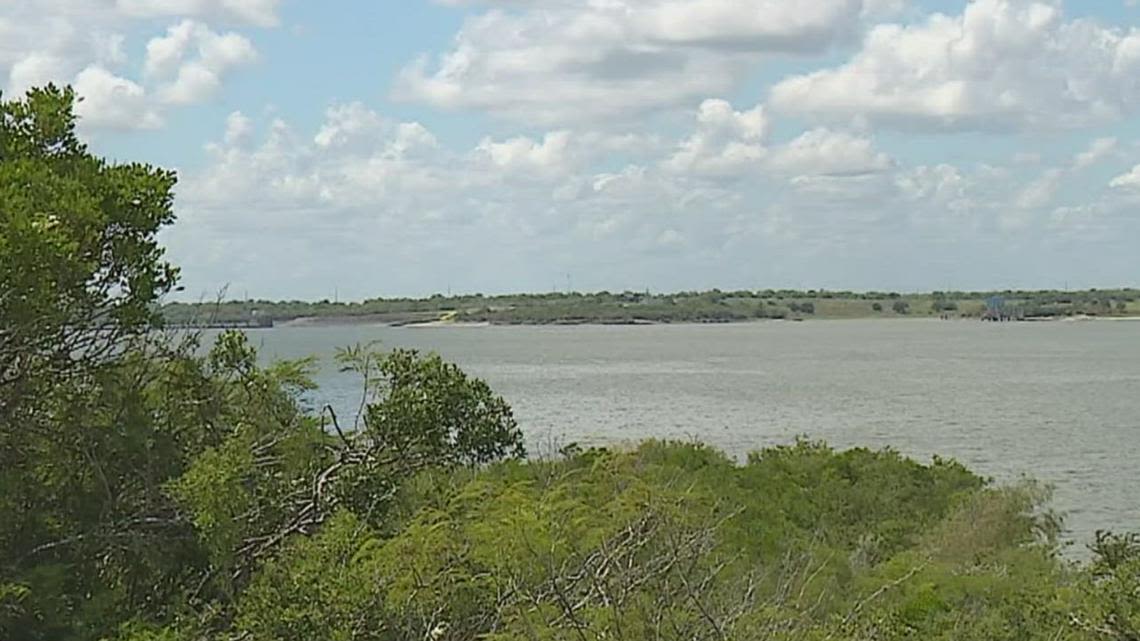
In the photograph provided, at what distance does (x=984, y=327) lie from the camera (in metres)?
162

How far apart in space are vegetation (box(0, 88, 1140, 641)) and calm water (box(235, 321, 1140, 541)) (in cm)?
578

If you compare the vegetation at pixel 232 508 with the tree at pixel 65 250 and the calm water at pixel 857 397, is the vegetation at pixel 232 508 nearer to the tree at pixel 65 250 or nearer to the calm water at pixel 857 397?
the tree at pixel 65 250

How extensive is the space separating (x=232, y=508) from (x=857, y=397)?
50167 mm

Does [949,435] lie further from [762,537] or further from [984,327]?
[984,327]

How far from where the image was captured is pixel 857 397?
5838cm

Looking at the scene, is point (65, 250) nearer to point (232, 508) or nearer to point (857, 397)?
point (232, 508)

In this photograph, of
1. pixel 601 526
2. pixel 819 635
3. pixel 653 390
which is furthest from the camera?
pixel 653 390

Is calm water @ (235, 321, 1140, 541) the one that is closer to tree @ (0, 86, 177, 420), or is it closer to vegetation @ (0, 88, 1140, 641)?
vegetation @ (0, 88, 1140, 641)

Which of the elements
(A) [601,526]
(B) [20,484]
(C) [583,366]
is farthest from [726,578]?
(C) [583,366]

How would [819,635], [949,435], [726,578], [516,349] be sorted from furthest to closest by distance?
[516,349]
[949,435]
[726,578]
[819,635]

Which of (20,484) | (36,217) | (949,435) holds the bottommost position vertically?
(949,435)

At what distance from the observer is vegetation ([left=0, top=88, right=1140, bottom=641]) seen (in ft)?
30.7

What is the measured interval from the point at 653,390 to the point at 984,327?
357ft

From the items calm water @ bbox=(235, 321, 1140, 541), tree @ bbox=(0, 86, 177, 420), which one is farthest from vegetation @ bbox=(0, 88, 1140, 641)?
calm water @ bbox=(235, 321, 1140, 541)
